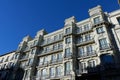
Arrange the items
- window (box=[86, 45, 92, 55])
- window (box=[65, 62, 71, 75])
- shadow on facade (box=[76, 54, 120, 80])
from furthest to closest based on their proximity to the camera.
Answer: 1. window (box=[86, 45, 92, 55])
2. window (box=[65, 62, 71, 75])
3. shadow on facade (box=[76, 54, 120, 80])

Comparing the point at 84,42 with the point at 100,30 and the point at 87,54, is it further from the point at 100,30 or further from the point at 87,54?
the point at 100,30

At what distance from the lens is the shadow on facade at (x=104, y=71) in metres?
23.5

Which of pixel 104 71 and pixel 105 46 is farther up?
pixel 105 46

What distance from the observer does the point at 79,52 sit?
32688 mm

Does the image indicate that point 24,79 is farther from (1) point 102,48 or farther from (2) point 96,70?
(1) point 102,48

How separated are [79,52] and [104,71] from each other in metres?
9.51

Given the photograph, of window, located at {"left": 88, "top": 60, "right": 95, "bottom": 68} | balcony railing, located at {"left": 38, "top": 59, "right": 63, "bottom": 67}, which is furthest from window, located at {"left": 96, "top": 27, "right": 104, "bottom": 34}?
balcony railing, located at {"left": 38, "top": 59, "right": 63, "bottom": 67}

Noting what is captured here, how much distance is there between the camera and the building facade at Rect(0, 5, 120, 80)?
26094 mm

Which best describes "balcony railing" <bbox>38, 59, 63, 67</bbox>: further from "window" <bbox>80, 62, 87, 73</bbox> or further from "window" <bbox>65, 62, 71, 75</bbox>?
"window" <bbox>80, 62, 87, 73</bbox>

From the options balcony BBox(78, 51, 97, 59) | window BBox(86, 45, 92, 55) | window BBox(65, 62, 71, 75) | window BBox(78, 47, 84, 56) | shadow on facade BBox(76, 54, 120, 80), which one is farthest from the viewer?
window BBox(78, 47, 84, 56)

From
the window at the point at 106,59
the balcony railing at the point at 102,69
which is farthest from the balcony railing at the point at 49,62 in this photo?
the window at the point at 106,59

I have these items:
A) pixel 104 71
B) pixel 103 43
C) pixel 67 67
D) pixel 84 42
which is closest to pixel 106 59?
pixel 104 71

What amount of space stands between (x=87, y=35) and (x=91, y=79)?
12.7 meters

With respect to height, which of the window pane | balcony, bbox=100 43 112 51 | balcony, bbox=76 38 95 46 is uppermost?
the window pane
